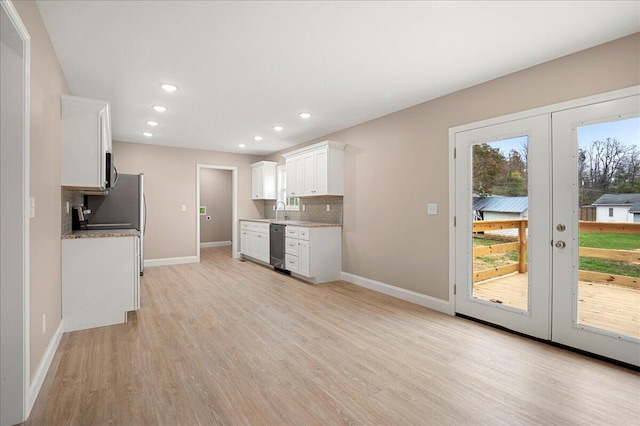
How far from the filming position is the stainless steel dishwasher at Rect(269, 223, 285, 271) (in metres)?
5.66

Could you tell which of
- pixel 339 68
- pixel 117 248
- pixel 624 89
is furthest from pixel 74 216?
pixel 624 89

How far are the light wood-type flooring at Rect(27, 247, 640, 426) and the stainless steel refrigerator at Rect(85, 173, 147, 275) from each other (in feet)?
6.89

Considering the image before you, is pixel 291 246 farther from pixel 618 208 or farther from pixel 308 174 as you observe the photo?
pixel 618 208

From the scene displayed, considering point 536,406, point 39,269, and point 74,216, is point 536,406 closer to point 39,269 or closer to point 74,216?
point 39,269

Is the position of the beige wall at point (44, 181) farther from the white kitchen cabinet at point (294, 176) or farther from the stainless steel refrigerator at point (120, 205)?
the white kitchen cabinet at point (294, 176)

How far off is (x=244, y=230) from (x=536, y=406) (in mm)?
6118

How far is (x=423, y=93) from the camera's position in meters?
3.59

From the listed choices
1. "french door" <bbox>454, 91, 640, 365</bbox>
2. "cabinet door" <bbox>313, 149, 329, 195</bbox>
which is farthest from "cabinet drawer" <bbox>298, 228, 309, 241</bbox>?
"french door" <bbox>454, 91, 640, 365</bbox>

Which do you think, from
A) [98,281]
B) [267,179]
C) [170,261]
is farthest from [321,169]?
[170,261]

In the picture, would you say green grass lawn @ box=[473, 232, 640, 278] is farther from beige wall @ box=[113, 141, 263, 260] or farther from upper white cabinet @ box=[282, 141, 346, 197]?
beige wall @ box=[113, 141, 263, 260]

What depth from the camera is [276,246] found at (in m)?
5.83

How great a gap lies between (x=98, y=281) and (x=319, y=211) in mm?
3583

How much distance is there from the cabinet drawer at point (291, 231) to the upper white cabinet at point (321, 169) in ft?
2.14

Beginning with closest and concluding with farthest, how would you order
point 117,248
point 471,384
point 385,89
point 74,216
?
point 471,384 → point 117,248 → point 385,89 → point 74,216
